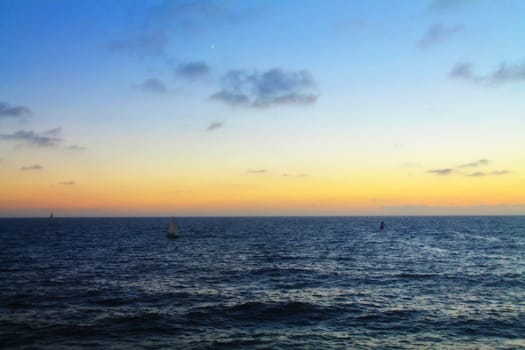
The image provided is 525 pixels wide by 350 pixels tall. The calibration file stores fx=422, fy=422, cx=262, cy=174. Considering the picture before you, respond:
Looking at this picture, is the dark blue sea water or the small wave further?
the small wave

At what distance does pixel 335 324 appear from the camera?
99.1 ft

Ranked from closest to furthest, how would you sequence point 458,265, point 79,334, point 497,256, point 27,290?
point 79,334, point 27,290, point 458,265, point 497,256

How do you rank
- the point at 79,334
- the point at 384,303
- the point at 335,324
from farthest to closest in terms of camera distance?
the point at 384,303 < the point at 335,324 < the point at 79,334

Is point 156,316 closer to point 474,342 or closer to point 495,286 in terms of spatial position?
point 474,342

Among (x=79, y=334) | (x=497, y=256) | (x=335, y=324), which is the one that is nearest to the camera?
(x=79, y=334)

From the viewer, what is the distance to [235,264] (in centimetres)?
6131

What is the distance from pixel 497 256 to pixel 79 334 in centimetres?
6594

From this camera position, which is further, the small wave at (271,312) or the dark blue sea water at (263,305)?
the small wave at (271,312)

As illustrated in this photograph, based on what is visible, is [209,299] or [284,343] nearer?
[284,343]

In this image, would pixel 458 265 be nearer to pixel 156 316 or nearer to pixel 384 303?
pixel 384 303

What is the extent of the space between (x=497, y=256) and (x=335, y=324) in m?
51.9

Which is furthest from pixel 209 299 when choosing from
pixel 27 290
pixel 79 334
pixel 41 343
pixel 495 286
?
pixel 495 286

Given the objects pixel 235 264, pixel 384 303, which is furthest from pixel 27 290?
pixel 384 303

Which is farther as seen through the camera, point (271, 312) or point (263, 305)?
point (263, 305)
